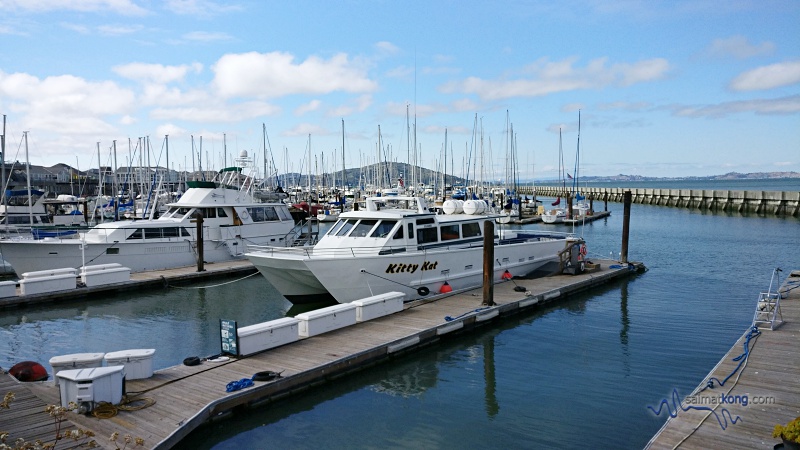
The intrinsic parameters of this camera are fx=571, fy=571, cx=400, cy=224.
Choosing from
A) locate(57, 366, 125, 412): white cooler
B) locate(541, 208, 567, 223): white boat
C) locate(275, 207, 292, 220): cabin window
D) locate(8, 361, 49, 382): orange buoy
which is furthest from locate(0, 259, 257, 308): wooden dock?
locate(541, 208, 567, 223): white boat

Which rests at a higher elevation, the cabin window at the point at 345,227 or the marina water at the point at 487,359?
the cabin window at the point at 345,227

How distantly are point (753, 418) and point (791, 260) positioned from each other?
26597 millimetres

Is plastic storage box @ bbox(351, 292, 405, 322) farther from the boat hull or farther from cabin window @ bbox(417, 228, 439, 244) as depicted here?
cabin window @ bbox(417, 228, 439, 244)

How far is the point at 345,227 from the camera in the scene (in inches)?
724

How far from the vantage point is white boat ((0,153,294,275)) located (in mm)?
23484

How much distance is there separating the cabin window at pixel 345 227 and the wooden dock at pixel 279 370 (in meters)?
3.22

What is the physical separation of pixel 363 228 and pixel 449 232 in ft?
10.2

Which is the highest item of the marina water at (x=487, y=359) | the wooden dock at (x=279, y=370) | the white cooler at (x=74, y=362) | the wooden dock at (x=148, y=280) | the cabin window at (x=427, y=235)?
the cabin window at (x=427, y=235)

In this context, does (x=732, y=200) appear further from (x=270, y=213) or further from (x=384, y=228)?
(x=384, y=228)

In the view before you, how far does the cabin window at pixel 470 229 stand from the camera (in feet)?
65.1

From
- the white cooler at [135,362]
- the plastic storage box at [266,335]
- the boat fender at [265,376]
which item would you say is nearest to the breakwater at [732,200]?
the plastic storage box at [266,335]

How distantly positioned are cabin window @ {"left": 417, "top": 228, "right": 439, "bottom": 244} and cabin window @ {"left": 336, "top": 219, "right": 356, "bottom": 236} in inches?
84.8

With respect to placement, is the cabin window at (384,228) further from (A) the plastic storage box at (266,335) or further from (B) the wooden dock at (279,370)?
(A) the plastic storage box at (266,335)

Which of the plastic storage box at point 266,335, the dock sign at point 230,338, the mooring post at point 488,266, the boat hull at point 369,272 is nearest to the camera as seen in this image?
the dock sign at point 230,338
